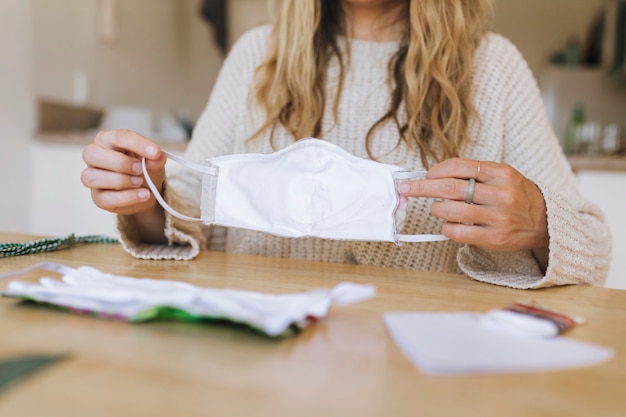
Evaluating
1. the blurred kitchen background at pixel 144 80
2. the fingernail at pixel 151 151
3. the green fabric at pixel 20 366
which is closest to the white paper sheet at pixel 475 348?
the green fabric at pixel 20 366

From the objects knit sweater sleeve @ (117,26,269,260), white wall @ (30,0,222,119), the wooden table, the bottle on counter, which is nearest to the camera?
the wooden table

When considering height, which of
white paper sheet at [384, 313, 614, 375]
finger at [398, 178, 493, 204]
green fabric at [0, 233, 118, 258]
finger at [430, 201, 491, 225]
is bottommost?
green fabric at [0, 233, 118, 258]

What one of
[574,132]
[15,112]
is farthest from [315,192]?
[574,132]

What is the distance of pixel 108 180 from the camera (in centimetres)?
81

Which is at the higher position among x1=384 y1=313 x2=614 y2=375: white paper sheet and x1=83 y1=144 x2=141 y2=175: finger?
x1=83 y1=144 x2=141 y2=175: finger

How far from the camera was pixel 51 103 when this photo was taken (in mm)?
2100

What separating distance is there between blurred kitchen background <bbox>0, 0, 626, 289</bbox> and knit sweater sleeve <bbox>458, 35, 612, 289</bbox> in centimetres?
54

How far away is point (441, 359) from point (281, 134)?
816 millimetres

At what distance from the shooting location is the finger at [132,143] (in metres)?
0.79

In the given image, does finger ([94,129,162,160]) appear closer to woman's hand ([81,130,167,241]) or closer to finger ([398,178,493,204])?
woman's hand ([81,130,167,241])

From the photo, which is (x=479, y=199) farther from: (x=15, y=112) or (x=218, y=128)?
(x=15, y=112)

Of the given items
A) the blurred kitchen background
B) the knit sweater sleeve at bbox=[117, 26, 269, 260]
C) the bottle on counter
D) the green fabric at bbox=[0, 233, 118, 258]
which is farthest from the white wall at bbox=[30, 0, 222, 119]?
the bottle on counter

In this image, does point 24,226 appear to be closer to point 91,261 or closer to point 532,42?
point 91,261

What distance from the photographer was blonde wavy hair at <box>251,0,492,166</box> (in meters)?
1.11
